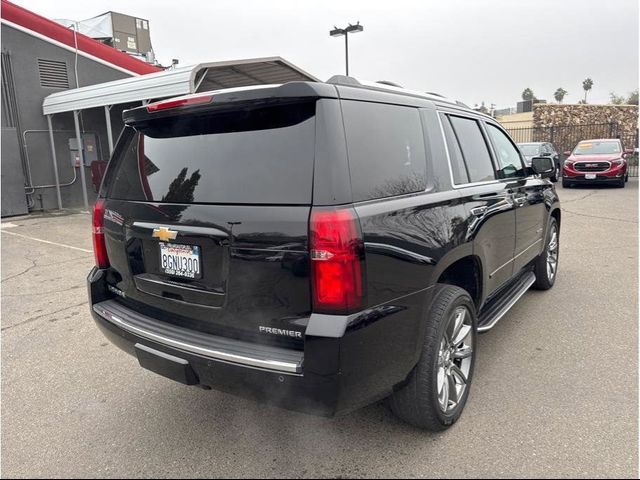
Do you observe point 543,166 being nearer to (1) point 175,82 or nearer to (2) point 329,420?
(2) point 329,420

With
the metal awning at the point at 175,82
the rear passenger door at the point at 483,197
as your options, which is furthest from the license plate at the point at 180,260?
the metal awning at the point at 175,82

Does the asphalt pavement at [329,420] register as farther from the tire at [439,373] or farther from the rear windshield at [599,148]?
the rear windshield at [599,148]

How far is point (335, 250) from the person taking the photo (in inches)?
81.6

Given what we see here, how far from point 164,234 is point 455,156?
1900mm

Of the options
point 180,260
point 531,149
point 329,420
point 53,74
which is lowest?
point 329,420

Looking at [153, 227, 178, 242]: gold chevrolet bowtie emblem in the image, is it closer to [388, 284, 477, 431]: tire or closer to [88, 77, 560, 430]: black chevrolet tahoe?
[88, 77, 560, 430]: black chevrolet tahoe

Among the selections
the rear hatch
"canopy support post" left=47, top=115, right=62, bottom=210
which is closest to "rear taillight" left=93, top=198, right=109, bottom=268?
→ the rear hatch

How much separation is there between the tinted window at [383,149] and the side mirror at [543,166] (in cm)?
260

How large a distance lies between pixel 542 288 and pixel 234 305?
13.5 feet

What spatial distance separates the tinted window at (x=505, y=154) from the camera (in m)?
4.00

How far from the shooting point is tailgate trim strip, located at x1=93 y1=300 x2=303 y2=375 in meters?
2.13

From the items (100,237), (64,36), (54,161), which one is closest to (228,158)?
(100,237)

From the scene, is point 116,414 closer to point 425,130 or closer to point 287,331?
point 287,331

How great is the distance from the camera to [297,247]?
213 cm
